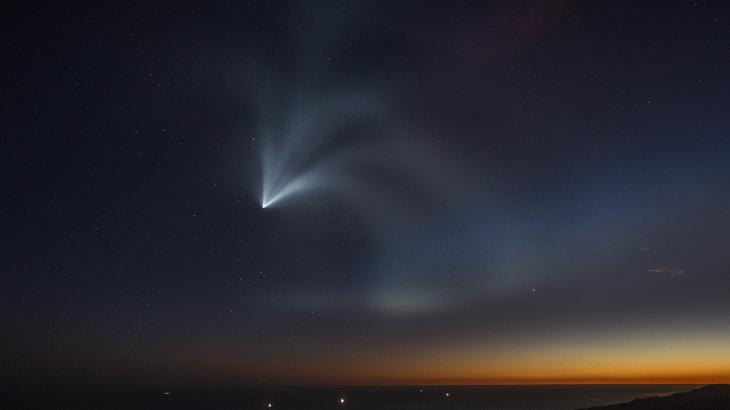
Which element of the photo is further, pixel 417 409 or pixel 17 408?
pixel 417 409

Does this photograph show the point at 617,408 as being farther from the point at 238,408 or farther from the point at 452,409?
the point at 238,408

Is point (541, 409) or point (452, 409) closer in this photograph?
point (541, 409)

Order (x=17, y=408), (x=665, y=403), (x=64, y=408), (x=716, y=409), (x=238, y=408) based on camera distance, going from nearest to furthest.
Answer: (x=716, y=409), (x=665, y=403), (x=17, y=408), (x=64, y=408), (x=238, y=408)

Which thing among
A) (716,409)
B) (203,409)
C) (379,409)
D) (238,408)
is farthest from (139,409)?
(716,409)

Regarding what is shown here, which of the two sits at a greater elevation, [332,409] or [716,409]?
[716,409]

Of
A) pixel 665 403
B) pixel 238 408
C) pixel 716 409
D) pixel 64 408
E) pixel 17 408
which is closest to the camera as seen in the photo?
pixel 716 409

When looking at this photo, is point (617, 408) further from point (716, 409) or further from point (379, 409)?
point (379, 409)

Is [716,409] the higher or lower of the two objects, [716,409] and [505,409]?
the higher

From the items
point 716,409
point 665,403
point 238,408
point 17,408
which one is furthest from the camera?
point 238,408

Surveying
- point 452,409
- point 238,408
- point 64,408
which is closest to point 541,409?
point 452,409
